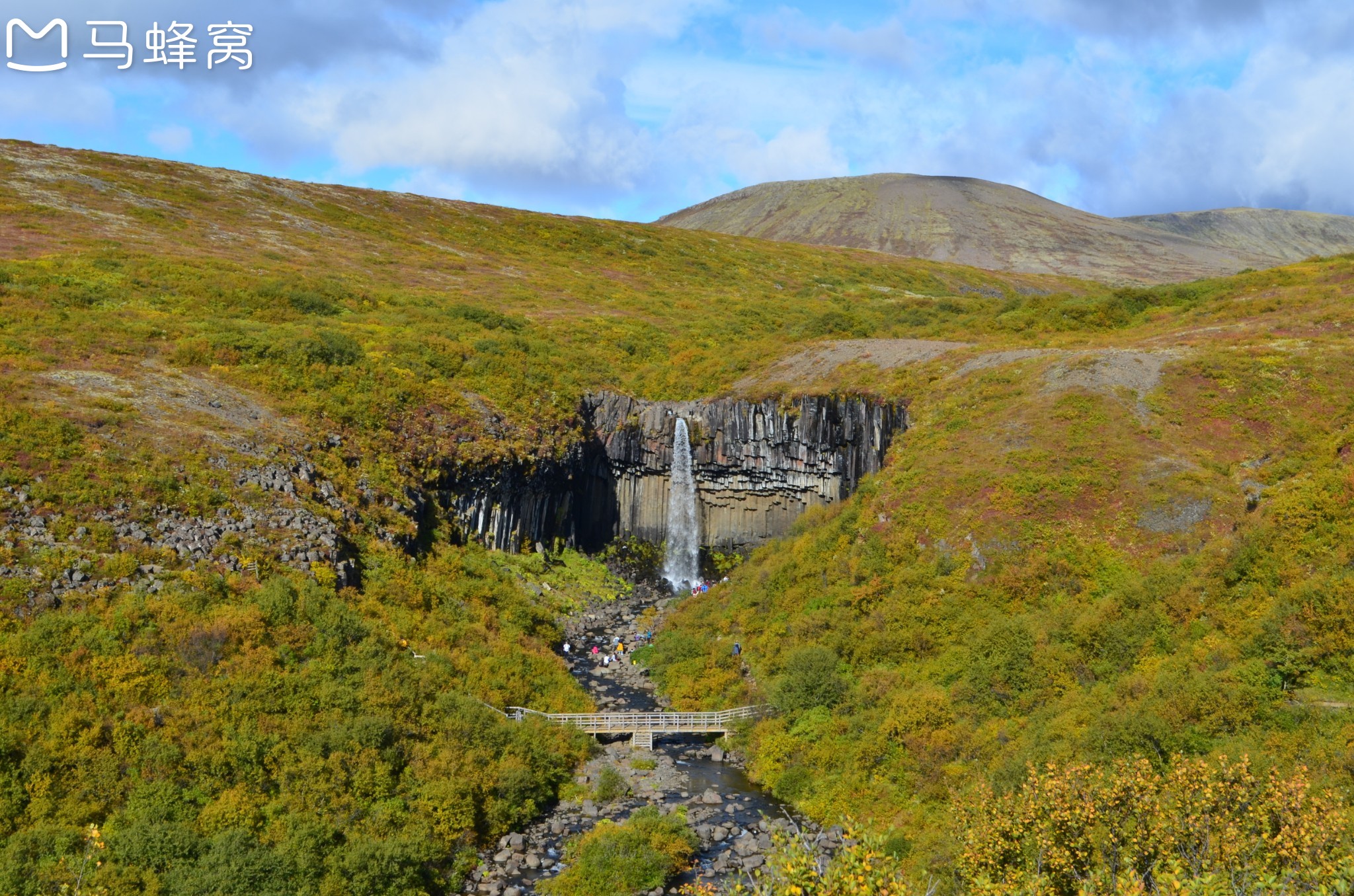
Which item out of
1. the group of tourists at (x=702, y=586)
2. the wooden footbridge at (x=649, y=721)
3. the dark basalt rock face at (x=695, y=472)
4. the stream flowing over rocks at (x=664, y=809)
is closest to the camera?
the stream flowing over rocks at (x=664, y=809)

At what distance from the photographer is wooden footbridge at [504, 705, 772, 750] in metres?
40.6

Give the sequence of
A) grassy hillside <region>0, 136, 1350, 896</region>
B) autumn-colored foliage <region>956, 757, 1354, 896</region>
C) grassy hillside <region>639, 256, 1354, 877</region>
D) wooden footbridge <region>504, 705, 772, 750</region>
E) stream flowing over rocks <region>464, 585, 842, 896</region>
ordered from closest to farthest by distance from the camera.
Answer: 1. autumn-colored foliage <region>956, 757, 1354, 896</region>
2. grassy hillside <region>639, 256, 1354, 877</region>
3. grassy hillside <region>0, 136, 1350, 896</region>
4. stream flowing over rocks <region>464, 585, 842, 896</region>
5. wooden footbridge <region>504, 705, 772, 750</region>

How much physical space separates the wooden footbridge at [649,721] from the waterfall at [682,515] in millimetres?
24452

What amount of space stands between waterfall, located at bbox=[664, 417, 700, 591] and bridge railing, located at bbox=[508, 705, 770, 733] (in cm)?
2442

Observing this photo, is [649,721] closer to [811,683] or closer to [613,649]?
[811,683]

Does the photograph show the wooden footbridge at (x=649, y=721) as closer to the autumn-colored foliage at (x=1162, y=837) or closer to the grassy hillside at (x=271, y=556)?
the grassy hillside at (x=271, y=556)

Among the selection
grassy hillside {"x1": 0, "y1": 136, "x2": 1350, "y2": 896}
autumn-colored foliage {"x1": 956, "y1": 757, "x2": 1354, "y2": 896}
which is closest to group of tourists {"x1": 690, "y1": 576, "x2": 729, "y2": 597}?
A: grassy hillside {"x1": 0, "y1": 136, "x2": 1350, "y2": 896}

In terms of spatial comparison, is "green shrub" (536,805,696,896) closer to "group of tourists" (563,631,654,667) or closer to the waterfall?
"group of tourists" (563,631,654,667)

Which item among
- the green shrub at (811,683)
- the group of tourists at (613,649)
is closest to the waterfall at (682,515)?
the group of tourists at (613,649)

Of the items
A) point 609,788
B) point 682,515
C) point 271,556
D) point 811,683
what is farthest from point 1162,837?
point 682,515

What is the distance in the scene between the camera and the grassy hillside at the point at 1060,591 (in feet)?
92.8

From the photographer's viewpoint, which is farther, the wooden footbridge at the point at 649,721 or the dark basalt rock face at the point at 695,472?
the dark basalt rock face at the point at 695,472

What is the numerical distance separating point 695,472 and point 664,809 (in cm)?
3351

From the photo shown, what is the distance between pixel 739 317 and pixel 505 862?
231 ft
